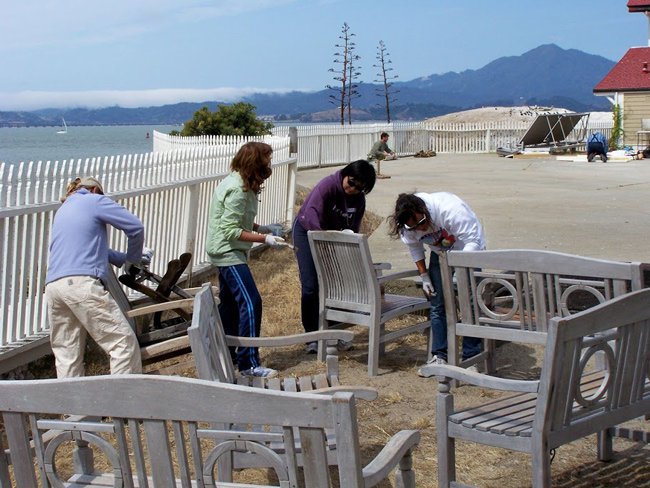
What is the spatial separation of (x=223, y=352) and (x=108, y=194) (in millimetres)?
3728

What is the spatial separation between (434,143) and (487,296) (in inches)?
1231

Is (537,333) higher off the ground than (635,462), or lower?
higher

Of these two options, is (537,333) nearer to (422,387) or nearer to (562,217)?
(422,387)

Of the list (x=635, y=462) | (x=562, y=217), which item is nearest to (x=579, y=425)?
(x=635, y=462)

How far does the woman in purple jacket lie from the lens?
6434 mm

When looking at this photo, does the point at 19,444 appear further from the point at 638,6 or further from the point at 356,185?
the point at 638,6

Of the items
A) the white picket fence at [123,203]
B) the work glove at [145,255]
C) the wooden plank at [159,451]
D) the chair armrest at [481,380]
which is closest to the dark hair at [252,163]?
the work glove at [145,255]

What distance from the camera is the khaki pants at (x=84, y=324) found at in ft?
17.1

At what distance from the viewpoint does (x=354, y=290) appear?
6.37m

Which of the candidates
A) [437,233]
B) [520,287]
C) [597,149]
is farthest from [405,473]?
[597,149]

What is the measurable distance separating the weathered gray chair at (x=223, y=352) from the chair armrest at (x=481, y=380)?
0.30 m

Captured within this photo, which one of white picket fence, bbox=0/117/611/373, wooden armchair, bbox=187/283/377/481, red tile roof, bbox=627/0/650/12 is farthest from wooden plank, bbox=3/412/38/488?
red tile roof, bbox=627/0/650/12

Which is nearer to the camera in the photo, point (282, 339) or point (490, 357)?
point (282, 339)

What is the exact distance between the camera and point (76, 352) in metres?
5.49
